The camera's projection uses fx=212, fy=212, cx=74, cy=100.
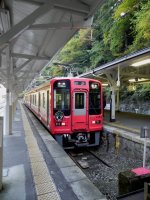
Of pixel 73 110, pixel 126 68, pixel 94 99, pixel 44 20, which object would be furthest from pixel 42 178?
pixel 126 68

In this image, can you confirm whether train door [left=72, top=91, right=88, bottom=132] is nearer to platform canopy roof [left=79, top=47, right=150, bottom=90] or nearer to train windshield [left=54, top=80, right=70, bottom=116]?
train windshield [left=54, top=80, right=70, bottom=116]

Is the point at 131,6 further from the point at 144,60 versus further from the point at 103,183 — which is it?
the point at 103,183

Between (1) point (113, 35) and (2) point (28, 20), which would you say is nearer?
(2) point (28, 20)

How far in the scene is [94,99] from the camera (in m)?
7.50

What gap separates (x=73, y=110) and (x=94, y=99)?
2.88ft

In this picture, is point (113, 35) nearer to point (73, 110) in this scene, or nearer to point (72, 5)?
point (73, 110)

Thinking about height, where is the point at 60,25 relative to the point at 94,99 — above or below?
above

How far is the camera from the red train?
711 cm

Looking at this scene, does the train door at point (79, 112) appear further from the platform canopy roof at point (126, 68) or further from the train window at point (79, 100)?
the platform canopy roof at point (126, 68)


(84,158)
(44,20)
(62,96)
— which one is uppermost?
(44,20)

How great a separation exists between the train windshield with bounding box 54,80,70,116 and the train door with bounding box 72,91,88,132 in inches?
9.9

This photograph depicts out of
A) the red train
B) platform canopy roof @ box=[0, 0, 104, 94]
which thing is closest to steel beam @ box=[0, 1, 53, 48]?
platform canopy roof @ box=[0, 0, 104, 94]

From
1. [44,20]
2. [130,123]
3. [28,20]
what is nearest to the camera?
[28,20]

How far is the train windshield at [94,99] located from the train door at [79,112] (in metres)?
0.20
